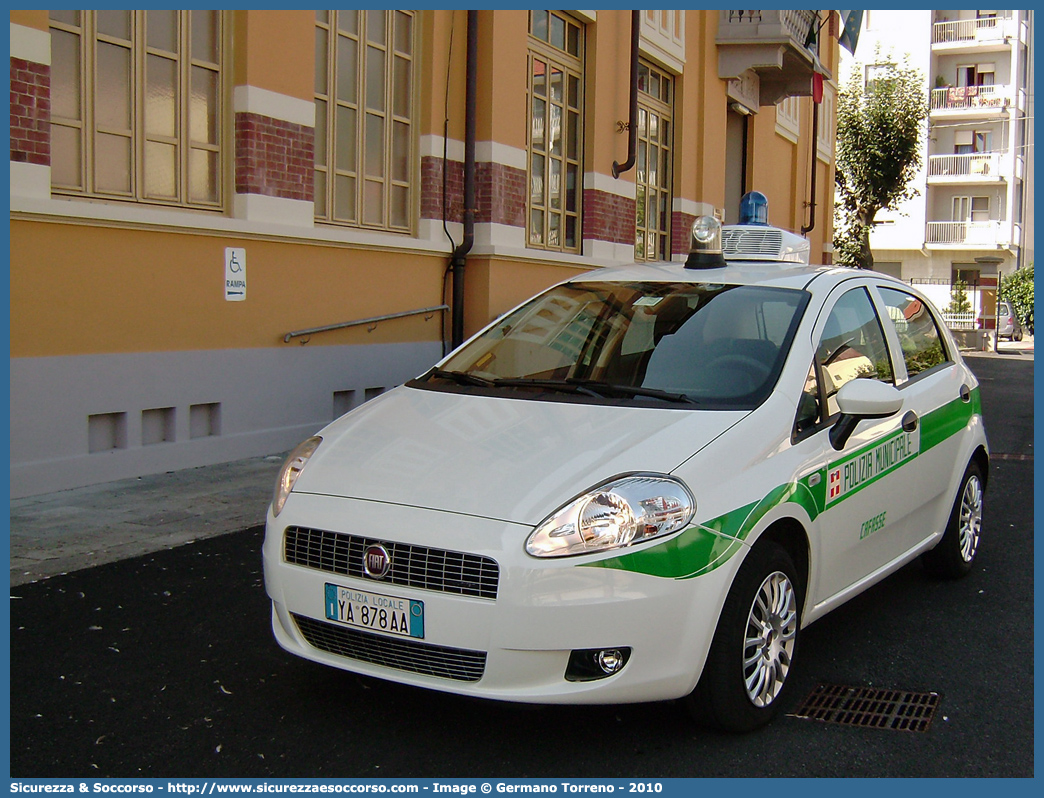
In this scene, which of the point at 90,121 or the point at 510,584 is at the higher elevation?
the point at 90,121

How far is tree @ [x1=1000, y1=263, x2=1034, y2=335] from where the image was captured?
37281 millimetres

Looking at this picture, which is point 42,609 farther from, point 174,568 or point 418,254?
point 418,254

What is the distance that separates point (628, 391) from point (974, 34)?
53222mm

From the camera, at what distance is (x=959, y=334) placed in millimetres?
32906

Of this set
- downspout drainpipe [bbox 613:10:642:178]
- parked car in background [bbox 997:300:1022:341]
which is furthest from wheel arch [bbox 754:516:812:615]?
parked car in background [bbox 997:300:1022:341]

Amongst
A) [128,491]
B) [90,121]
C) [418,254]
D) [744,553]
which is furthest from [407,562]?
[418,254]

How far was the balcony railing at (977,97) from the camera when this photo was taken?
165ft

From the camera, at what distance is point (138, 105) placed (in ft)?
27.4

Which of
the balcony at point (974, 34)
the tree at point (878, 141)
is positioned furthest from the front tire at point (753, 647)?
the balcony at point (974, 34)

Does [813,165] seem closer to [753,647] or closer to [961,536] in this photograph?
[961,536]

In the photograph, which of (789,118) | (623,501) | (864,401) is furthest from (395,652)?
(789,118)

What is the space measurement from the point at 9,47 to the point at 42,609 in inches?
163

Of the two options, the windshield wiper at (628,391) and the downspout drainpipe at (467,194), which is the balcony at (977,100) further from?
the windshield wiper at (628,391)

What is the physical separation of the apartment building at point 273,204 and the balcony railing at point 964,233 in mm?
40136
